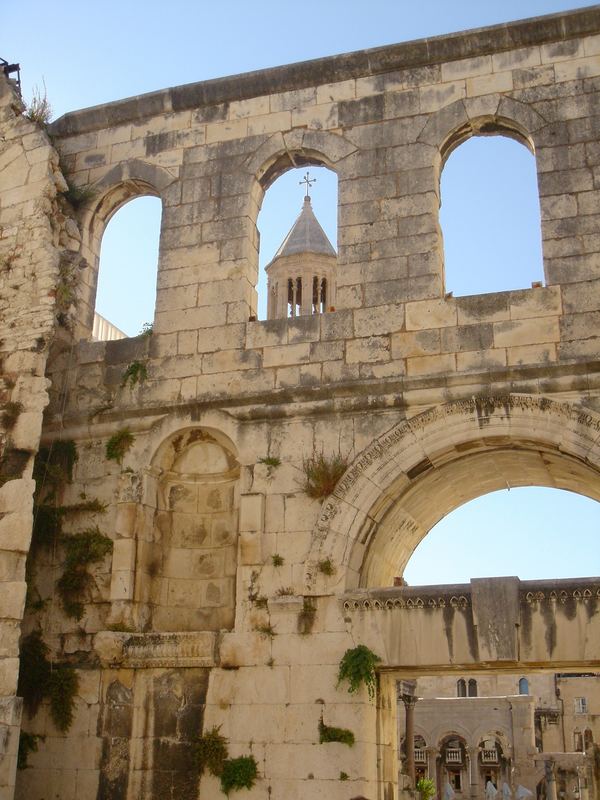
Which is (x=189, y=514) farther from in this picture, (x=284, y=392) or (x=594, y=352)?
(x=594, y=352)

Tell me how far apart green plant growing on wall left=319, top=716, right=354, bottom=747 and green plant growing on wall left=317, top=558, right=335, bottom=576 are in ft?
4.70

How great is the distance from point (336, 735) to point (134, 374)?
4574mm

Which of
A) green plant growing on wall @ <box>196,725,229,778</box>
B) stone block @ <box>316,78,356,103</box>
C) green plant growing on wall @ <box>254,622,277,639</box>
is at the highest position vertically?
stone block @ <box>316,78,356,103</box>

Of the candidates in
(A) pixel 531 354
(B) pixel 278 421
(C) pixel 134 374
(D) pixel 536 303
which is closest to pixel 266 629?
(B) pixel 278 421

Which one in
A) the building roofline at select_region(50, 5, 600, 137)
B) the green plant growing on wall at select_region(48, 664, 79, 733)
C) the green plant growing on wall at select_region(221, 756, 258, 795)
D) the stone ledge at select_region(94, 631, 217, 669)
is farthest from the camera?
the building roofline at select_region(50, 5, 600, 137)

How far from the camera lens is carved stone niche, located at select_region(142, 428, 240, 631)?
1030 centimetres

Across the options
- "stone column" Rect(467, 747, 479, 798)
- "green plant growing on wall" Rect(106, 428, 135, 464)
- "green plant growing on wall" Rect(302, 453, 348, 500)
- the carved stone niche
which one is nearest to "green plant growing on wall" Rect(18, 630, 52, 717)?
the carved stone niche

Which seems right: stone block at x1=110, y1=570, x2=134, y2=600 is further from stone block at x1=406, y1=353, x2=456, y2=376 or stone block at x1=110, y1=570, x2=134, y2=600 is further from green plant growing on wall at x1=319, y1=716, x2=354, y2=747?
stone block at x1=406, y1=353, x2=456, y2=376

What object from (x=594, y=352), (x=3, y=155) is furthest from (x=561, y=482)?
(x=3, y=155)

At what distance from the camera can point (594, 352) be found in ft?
30.6

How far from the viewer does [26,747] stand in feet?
32.3

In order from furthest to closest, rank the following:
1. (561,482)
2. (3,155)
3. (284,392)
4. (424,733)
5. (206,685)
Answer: (424,733) < (3,155) < (561,482) < (284,392) < (206,685)

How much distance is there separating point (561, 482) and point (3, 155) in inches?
306

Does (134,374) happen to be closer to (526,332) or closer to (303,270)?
(526,332)
